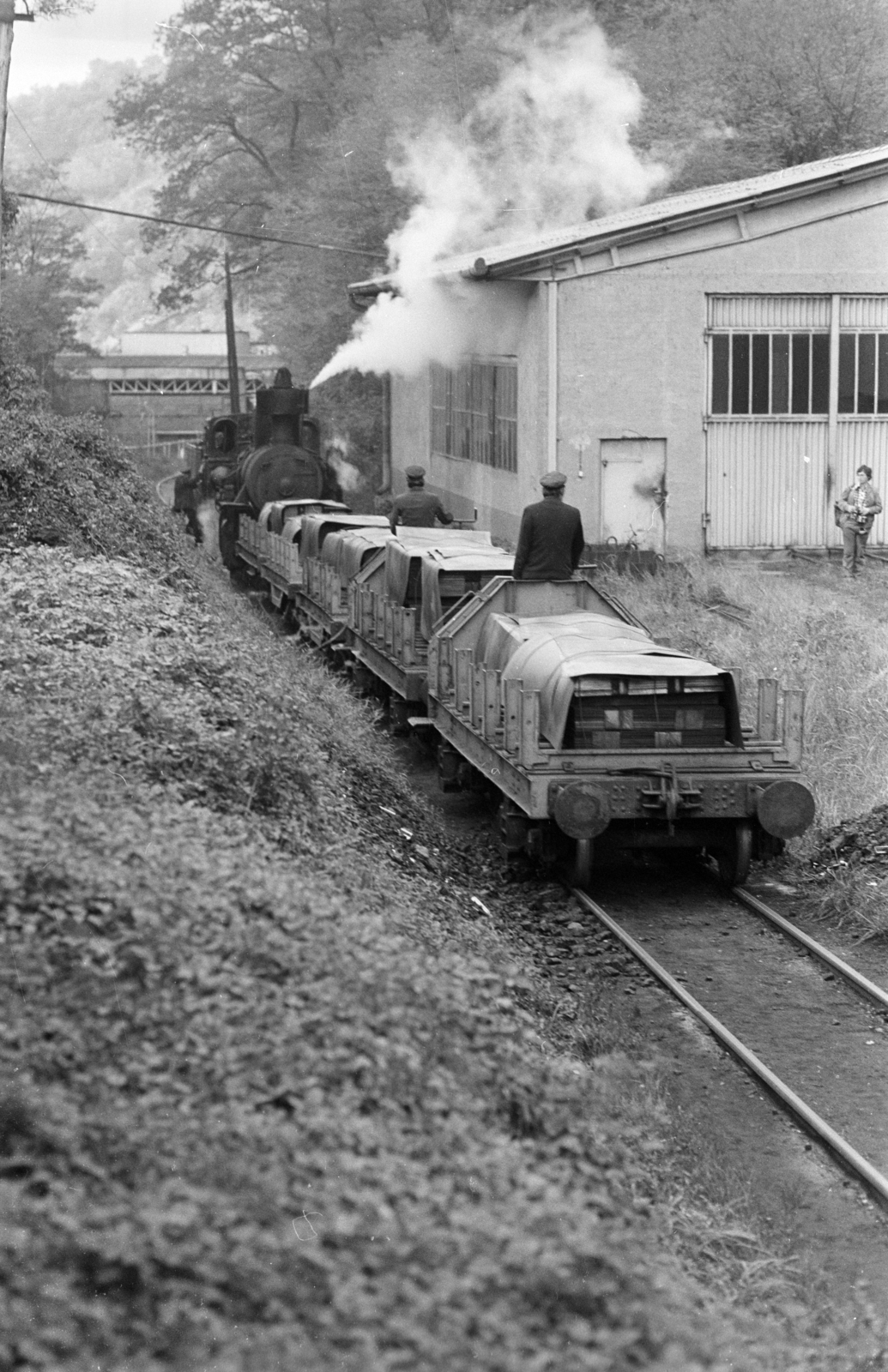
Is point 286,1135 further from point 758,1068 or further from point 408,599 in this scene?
point 408,599

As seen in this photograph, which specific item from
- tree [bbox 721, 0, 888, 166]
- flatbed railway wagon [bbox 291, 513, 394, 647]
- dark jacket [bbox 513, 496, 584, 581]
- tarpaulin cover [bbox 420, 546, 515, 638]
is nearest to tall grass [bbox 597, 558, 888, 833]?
tarpaulin cover [bbox 420, 546, 515, 638]

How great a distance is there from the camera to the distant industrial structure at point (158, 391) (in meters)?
63.1

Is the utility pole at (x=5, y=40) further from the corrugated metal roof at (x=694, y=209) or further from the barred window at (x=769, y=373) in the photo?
the barred window at (x=769, y=373)

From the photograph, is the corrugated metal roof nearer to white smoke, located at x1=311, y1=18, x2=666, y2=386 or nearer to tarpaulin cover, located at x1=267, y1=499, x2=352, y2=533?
tarpaulin cover, located at x1=267, y1=499, x2=352, y2=533

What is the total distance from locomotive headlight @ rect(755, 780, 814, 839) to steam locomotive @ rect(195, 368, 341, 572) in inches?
646

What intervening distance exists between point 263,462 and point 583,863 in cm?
1892

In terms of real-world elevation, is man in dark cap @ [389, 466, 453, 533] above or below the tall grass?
above

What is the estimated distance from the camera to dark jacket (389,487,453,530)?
19.5 metres

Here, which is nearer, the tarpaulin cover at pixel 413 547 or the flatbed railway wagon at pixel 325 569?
the tarpaulin cover at pixel 413 547

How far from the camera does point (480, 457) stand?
32281mm

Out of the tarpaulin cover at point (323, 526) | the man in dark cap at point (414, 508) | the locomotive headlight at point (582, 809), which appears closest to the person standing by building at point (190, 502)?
the tarpaulin cover at point (323, 526)

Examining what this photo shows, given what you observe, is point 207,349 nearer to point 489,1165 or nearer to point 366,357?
point 366,357

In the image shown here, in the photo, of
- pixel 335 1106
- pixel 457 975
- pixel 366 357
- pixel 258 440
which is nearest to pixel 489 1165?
pixel 335 1106

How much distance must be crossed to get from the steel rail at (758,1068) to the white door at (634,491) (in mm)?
16230
